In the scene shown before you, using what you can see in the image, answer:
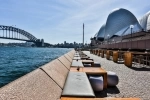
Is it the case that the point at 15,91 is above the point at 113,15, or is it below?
below

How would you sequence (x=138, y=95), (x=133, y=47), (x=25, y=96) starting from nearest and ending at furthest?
(x=25, y=96) < (x=138, y=95) < (x=133, y=47)

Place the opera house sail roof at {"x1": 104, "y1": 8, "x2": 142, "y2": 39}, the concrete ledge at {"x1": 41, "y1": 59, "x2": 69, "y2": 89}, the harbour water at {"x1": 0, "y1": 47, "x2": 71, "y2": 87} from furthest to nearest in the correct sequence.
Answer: the opera house sail roof at {"x1": 104, "y1": 8, "x2": 142, "y2": 39} < the harbour water at {"x1": 0, "y1": 47, "x2": 71, "y2": 87} < the concrete ledge at {"x1": 41, "y1": 59, "x2": 69, "y2": 89}

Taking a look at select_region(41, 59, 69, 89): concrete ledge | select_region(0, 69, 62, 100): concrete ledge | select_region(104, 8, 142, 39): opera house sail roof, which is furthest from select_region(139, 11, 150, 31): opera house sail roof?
select_region(0, 69, 62, 100): concrete ledge

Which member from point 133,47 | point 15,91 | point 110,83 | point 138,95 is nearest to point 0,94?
point 15,91

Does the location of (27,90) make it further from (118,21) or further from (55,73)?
(118,21)

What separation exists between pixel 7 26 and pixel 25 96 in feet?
429

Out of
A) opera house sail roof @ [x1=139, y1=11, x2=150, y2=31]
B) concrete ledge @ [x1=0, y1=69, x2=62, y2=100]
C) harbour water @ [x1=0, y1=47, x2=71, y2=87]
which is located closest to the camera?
concrete ledge @ [x1=0, y1=69, x2=62, y2=100]

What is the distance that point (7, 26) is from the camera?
408ft

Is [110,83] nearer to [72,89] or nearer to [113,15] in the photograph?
[72,89]

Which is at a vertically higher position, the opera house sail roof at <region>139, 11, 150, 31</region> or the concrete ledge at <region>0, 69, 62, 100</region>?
the opera house sail roof at <region>139, 11, 150, 31</region>

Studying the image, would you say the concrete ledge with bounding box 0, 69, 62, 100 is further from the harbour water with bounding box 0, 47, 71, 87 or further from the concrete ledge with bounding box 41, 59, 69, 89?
the harbour water with bounding box 0, 47, 71, 87

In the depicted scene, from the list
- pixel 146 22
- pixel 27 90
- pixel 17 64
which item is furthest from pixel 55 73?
pixel 146 22

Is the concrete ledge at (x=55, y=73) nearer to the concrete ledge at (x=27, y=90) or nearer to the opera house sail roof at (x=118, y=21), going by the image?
the concrete ledge at (x=27, y=90)

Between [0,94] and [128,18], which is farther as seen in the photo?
[128,18]
